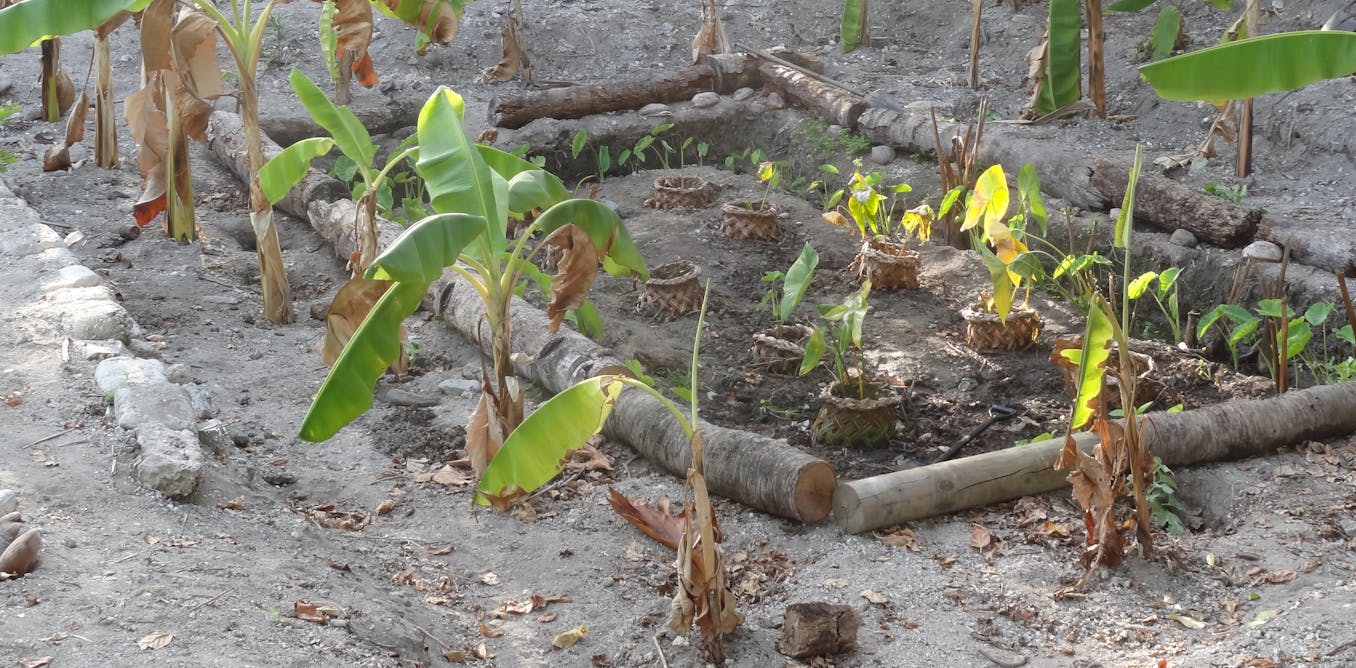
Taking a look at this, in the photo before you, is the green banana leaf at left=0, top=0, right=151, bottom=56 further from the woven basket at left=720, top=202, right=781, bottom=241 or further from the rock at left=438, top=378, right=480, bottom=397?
the woven basket at left=720, top=202, right=781, bottom=241

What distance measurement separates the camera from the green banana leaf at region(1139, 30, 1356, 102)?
3482mm

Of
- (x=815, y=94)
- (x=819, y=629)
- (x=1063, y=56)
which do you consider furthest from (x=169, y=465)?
(x=815, y=94)

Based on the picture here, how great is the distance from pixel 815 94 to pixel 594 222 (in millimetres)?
6565

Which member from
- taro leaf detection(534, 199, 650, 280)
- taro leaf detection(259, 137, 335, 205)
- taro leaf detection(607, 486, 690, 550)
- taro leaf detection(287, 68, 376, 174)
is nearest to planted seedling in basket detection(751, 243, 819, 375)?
taro leaf detection(534, 199, 650, 280)

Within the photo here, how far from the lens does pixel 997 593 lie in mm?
4242

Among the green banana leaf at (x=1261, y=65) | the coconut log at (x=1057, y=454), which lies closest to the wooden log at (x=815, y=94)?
the coconut log at (x=1057, y=454)

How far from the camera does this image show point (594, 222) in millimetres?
4504

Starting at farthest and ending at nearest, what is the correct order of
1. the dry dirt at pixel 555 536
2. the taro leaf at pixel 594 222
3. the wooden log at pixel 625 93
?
the wooden log at pixel 625 93
the taro leaf at pixel 594 222
the dry dirt at pixel 555 536

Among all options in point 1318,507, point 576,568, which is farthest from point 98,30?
point 1318,507

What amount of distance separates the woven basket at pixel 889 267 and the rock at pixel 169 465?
4.60 metres

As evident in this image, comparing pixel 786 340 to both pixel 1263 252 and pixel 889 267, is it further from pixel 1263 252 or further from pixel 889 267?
pixel 1263 252

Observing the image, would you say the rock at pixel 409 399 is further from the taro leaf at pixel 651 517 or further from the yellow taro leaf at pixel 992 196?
the yellow taro leaf at pixel 992 196

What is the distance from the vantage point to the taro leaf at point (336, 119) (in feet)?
17.5

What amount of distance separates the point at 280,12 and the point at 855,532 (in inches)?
412
